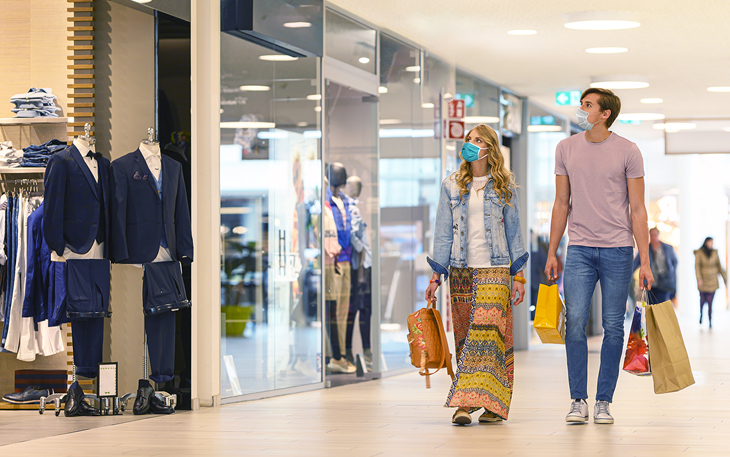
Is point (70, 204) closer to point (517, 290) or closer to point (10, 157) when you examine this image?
point (10, 157)

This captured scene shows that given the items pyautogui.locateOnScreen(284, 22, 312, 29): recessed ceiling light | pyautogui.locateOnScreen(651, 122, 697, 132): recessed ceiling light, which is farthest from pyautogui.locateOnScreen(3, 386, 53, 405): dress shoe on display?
pyautogui.locateOnScreen(651, 122, 697, 132): recessed ceiling light

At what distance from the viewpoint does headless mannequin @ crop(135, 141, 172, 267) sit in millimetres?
6035

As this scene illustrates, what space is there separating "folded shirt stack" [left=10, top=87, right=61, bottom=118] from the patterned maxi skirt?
2.96 m

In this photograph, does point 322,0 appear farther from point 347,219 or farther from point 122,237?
point 122,237

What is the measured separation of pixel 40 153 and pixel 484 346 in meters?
3.11

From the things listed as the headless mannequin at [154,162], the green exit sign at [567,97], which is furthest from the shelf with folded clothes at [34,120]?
the green exit sign at [567,97]

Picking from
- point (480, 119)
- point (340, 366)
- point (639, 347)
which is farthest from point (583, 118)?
point (480, 119)

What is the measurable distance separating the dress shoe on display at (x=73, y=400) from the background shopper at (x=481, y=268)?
7.34ft

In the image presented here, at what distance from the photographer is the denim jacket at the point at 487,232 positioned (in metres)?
5.05

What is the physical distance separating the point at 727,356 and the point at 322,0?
5.95 meters

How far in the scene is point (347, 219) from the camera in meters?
8.31

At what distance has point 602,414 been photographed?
514 cm

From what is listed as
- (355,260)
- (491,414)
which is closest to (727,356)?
(355,260)

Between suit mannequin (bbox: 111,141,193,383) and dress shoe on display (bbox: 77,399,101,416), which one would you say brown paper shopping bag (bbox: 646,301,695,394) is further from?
dress shoe on display (bbox: 77,399,101,416)
